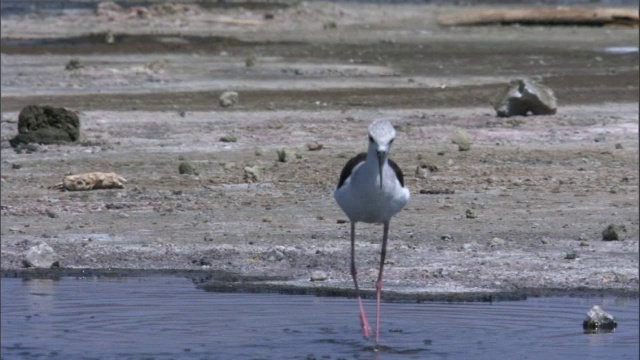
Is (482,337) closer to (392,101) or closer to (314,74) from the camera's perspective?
(392,101)

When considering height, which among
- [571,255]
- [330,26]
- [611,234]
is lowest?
[571,255]

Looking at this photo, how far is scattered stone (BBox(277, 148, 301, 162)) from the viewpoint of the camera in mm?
14477

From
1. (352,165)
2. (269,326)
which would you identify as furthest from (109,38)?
(269,326)

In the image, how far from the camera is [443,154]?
14.9m

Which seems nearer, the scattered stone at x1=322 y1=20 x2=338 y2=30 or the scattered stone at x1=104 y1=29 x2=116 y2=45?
the scattered stone at x1=104 y1=29 x2=116 y2=45

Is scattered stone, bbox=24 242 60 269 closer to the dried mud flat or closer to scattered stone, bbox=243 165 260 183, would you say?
the dried mud flat

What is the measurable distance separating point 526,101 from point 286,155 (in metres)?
3.58

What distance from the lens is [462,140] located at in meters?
15.1

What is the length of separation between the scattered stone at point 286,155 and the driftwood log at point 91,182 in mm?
1789

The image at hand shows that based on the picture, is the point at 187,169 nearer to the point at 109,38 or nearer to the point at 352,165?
the point at 352,165

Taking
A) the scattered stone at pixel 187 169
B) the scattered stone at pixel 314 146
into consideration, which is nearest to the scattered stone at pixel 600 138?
the scattered stone at pixel 314 146

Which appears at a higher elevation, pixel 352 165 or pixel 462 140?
pixel 462 140

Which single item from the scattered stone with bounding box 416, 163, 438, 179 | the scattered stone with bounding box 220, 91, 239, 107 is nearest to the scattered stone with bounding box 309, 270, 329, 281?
the scattered stone with bounding box 416, 163, 438, 179

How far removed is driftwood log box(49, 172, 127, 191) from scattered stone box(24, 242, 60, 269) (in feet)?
7.96
